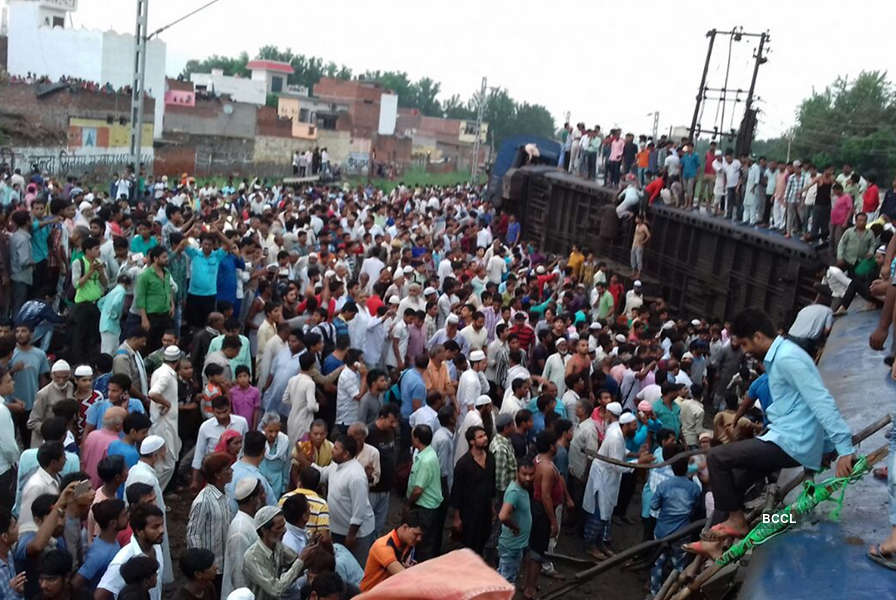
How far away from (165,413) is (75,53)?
44.4m

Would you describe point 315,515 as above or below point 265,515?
below

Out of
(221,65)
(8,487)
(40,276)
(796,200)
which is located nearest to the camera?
(8,487)

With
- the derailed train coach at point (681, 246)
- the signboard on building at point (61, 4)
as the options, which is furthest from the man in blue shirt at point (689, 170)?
the signboard on building at point (61, 4)

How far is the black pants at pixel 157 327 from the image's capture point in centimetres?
919

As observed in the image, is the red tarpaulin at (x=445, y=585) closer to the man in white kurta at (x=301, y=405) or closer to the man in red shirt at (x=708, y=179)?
the man in white kurta at (x=301, y=405)

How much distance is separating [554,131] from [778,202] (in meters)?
89.8

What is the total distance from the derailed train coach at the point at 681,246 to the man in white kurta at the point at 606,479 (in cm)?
770

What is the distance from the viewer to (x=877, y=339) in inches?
265

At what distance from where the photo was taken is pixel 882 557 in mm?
3906

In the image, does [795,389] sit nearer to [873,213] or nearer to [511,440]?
[511,440]

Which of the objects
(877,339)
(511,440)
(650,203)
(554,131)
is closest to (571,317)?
(511,440)

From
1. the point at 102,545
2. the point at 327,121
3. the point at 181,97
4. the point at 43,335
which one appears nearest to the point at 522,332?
the point at 43,335

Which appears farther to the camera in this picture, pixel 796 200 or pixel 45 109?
pixel 45 109

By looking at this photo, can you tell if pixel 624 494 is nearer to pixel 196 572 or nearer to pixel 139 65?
pixel 196 572
